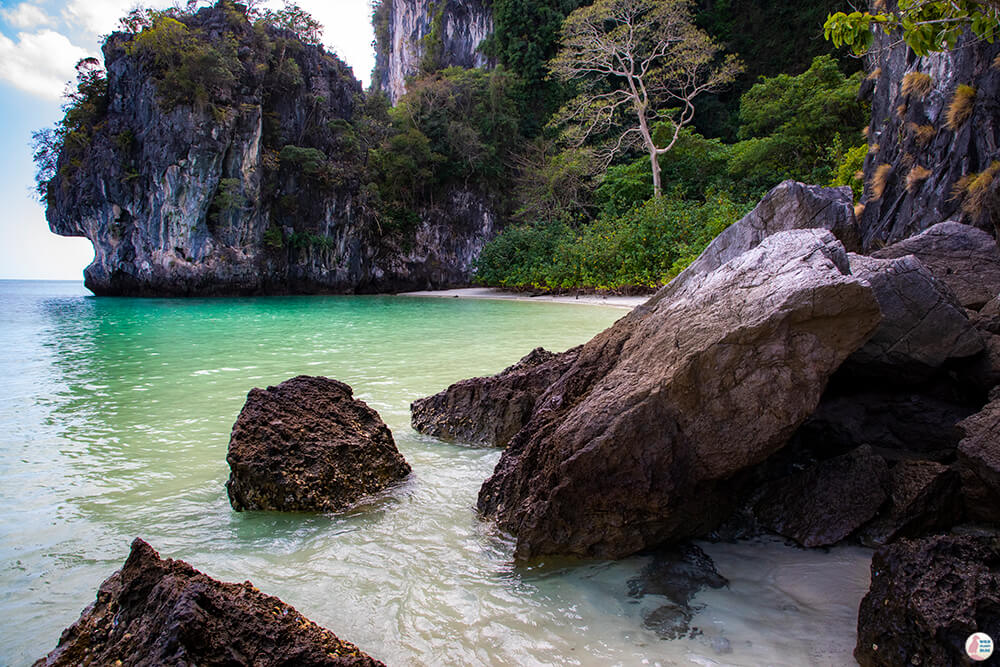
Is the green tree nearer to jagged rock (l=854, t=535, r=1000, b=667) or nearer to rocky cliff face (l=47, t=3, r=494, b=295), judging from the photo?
jagged rock (l=854, t=535, r=1000, b=667)

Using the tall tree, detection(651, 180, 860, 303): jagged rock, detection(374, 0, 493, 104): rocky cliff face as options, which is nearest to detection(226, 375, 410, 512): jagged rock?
detection(651, 180, 860, 303): jagged rock

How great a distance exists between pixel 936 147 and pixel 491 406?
736cm

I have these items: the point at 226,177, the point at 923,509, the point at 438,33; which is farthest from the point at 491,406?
the point at 438,33

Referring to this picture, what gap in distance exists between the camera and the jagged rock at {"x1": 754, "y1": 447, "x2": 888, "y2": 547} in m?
2.49

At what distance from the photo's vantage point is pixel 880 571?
5.88ft

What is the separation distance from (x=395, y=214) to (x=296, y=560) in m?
26.8

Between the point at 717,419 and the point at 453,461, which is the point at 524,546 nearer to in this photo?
the point at 717,419

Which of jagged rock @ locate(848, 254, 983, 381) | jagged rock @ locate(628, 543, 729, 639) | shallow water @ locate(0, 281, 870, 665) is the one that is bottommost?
shallow water @ locate(0, 281, 870, 665)

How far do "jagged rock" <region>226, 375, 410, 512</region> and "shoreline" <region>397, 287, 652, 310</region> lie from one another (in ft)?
30.1

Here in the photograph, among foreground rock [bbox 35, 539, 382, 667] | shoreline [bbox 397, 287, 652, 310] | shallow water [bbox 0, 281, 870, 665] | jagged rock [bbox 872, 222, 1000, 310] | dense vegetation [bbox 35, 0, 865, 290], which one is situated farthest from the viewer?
dense vegetation [bbox 35, 0, 865, 290]

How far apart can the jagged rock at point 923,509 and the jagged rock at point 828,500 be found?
6cm

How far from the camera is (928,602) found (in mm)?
1603

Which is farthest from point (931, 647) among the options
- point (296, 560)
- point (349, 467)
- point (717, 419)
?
point (349, 467)

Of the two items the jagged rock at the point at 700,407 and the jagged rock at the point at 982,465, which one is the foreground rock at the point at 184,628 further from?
the jagged rock at the point at 982,465
